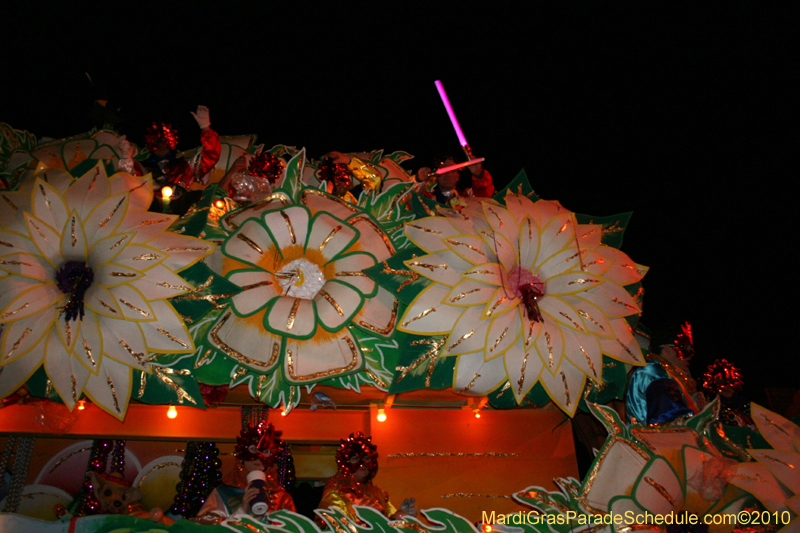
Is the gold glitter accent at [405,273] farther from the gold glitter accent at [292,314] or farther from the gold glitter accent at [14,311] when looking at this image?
the gold glitter accent at [14,311]

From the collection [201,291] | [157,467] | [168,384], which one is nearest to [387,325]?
[201,291]

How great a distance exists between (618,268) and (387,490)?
4.37 feet

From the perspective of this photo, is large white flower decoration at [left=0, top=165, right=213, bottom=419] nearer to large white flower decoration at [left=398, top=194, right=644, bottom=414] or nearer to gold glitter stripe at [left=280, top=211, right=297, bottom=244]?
gold glitter stripe at [left=280, top=211, right=297, bottom=244]

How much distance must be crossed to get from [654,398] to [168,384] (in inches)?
63.4

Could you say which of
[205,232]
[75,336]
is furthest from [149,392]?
[205,232]

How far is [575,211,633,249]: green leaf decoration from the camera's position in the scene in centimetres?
204

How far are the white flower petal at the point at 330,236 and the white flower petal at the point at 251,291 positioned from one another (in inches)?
6.8

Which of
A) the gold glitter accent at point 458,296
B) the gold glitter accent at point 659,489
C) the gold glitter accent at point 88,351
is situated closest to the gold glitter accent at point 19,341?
the gold glitter accent at point 88,351

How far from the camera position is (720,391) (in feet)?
8.31

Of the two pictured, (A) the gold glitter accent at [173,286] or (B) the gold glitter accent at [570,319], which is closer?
(A) the gold glitter accent at [173,286]

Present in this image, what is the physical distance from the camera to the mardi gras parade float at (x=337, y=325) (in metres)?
1.51

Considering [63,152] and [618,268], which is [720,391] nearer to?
[618,268]

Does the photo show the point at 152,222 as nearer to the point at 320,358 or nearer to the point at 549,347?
the point at 320,358

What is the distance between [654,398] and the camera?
76.6 inches
